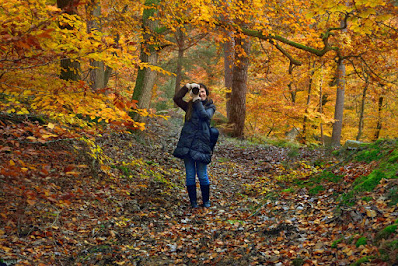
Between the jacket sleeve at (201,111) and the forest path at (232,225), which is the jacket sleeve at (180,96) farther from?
the forest path at (232,225)

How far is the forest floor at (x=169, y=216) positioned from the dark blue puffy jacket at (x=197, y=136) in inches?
40.1

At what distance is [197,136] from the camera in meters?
5.21

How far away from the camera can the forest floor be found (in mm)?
3039

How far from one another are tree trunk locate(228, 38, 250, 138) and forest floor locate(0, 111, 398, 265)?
6150 millimetres

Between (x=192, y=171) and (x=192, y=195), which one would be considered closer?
(x=192, y=171)

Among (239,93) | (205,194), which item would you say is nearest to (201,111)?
(205,194)

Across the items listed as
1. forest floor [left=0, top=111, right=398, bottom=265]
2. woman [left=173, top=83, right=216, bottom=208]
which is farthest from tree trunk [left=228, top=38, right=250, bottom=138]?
woman [left=173, top=83, right=216, bottom=208]

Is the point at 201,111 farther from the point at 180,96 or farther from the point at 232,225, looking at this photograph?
the point at 232,225

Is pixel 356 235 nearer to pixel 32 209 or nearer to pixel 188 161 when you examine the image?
pixel 188 161

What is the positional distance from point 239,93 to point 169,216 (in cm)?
821

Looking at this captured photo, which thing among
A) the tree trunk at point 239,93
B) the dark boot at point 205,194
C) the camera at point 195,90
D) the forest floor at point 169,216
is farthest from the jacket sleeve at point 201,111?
the tree trunk at point 239,93

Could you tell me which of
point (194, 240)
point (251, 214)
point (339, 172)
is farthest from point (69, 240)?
point (339, 172)

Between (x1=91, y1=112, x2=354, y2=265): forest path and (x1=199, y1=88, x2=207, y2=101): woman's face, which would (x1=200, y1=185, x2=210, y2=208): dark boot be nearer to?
(x1=91, y1=112, x2=354, y2=265): forest path

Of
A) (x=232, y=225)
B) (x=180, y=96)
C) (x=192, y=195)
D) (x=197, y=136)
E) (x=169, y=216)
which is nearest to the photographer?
(x=232, y=225)
